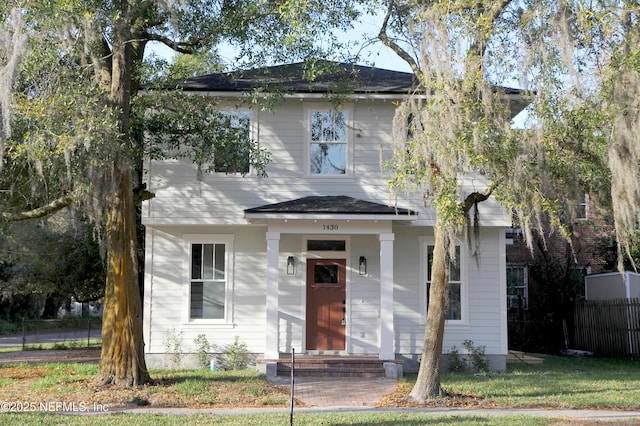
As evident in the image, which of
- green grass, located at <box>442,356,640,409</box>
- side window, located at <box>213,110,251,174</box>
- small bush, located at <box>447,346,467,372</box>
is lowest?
green grass, located at <box>442,356,640,409</box>

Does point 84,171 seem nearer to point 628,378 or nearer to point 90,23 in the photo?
point 90,23

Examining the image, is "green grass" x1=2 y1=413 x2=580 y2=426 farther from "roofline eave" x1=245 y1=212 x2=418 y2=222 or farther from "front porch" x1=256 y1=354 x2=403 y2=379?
"roofline eave" x1=245 y1=212 x2=418 y2=222

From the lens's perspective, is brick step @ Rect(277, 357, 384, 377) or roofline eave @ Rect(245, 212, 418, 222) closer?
brick step @ Rect(277, 357, 384, 377)

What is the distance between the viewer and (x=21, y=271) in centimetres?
3000

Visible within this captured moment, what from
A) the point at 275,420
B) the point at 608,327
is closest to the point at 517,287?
the point at 608,327

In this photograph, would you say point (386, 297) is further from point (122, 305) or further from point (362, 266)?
point (122, 305)

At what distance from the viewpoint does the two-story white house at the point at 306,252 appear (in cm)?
1611

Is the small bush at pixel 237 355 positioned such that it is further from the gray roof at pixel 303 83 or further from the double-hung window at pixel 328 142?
the gray roof at pixel 303 83

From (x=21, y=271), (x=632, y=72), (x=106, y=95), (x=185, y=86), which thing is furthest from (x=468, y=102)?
(x=21, y=271)

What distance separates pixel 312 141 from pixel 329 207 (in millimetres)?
A: 1990

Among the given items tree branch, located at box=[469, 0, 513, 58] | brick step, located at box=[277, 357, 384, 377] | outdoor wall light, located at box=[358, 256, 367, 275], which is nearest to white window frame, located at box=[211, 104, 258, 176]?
outdoor wall light, located at box=[358, 256, 367, 275]

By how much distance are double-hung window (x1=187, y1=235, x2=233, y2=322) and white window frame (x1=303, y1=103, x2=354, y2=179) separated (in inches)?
104

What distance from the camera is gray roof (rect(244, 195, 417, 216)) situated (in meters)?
15.1

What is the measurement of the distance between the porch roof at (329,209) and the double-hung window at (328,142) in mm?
886
